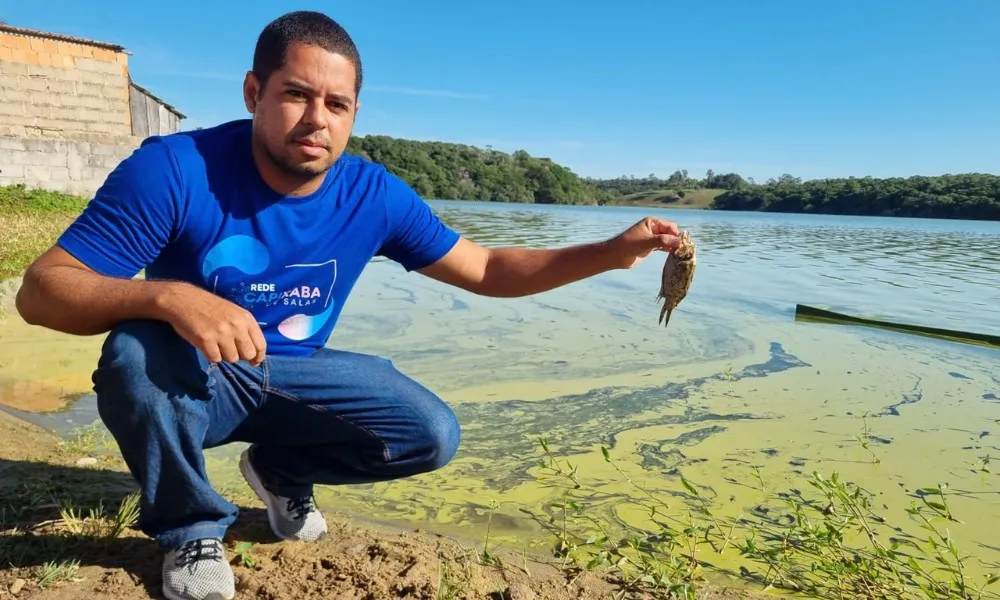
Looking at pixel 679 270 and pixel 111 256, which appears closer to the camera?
pixel 111 256

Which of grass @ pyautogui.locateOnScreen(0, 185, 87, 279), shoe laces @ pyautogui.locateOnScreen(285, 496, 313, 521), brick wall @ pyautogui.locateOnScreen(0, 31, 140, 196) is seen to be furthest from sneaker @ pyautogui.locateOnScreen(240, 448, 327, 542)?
brick wall @ pyautogui.locateOnScreen(0, 31, 140, 196)

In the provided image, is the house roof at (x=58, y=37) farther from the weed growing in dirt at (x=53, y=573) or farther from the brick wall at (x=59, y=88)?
the weed growing in dirt at (x=53, y=573)

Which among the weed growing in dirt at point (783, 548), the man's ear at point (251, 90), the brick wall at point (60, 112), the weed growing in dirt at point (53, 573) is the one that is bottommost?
the weed growing in dirt at point (783, 548)

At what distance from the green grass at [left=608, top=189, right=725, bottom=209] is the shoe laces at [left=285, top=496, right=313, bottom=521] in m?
84.3

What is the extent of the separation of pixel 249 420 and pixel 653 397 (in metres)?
3.26

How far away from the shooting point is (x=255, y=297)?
2.31m

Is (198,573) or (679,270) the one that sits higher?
(679,270)

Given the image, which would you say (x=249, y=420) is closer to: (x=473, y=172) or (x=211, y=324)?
(x=211, y=324)

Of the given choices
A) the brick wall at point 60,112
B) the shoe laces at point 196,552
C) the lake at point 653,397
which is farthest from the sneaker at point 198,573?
the brick wall at point 60,112

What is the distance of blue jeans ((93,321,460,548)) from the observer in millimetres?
1977

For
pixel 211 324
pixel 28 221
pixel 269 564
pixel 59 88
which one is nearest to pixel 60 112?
pixel 59 88

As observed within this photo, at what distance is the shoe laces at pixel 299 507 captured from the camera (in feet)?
8.21

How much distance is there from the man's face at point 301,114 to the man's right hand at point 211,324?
561 millimetres

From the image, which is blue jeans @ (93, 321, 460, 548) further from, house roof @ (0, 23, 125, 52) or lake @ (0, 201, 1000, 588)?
house roof @ (0, 23, 125, 52)
